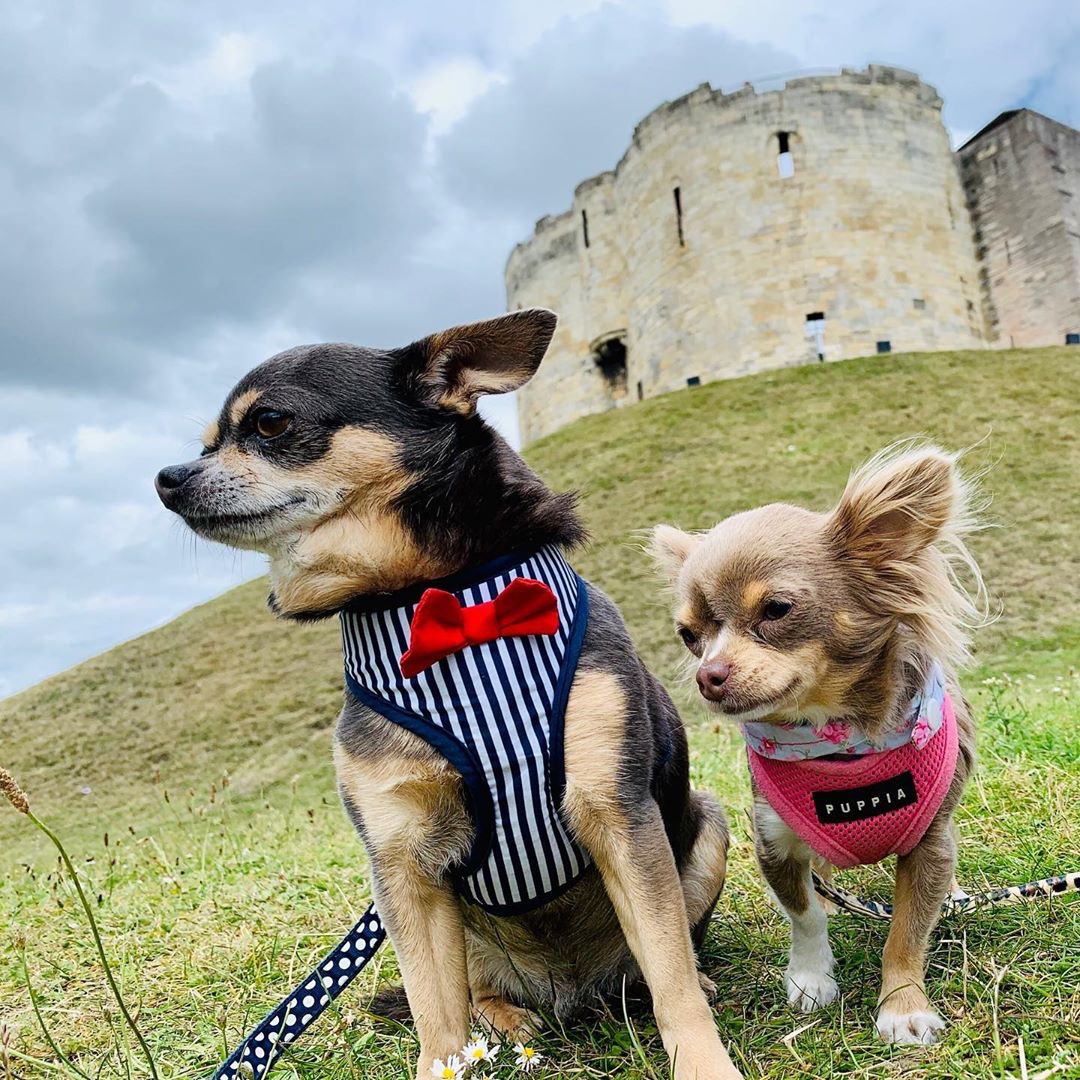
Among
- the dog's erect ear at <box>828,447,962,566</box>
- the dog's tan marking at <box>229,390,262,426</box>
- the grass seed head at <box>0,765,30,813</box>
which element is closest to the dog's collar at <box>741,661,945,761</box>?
the dog's erect ear at <box>828,447,962,566</box>

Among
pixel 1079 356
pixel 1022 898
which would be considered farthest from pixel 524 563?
pixel 1079 356

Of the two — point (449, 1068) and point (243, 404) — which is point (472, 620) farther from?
point (449, 1068)

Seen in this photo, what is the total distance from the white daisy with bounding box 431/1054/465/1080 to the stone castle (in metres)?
27.1

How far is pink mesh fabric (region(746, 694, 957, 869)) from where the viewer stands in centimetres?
220

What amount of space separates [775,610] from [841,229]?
94.0 feet

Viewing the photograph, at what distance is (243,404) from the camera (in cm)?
226

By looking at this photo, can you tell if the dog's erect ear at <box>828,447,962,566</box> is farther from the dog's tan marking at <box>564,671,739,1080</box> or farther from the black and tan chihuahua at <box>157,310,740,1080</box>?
the dog's tan marking at <box>564,671,739,1080</box>

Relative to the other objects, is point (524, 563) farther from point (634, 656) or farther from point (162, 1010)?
point (162, 1010)

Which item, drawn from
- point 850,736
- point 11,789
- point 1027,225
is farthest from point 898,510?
point 1027,225

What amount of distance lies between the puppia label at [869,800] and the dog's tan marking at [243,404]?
165cm

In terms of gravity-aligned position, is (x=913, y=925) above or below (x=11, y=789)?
below

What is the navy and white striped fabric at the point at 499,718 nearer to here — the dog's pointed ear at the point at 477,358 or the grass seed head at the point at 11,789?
the dog's pointed ear at the point at 477,358

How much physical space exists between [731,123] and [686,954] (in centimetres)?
3023

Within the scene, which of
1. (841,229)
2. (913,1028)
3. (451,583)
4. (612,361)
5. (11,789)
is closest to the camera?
(11,789)
